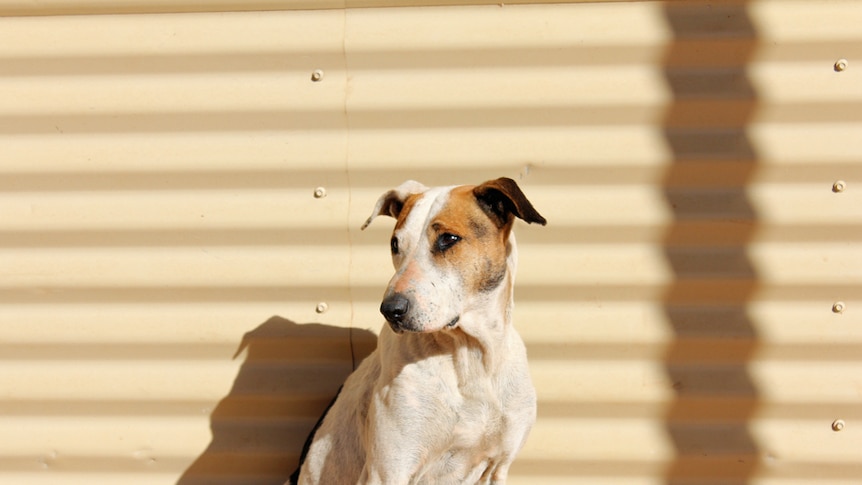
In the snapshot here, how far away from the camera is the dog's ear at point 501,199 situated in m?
3.03

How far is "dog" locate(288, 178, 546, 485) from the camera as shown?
300 centimetres

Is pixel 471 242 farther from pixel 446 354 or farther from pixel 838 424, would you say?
pixel 838 424

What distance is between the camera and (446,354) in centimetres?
323

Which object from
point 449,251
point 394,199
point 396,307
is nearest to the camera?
point 396,307

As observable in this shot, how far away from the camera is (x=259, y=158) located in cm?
398

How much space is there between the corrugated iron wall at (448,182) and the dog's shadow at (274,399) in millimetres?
14

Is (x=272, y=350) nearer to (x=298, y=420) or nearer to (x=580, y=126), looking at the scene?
(x=298, y=420)

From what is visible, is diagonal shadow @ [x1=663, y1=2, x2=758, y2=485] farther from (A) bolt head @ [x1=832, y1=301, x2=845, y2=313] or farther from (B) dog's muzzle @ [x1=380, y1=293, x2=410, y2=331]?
(B) dog's muzzle @ [x1=380, y1=293, x2=410, y2=331]

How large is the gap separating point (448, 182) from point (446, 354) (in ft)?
3.28

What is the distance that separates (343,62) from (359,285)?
3.45 feet

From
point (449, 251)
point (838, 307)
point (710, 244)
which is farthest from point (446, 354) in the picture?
point (838, 307)

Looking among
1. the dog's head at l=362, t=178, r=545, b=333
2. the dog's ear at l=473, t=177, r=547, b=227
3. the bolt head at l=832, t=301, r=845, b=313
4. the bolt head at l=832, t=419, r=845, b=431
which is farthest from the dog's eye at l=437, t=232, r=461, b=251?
the bolt head at l=832, t=419, r=845, b=431

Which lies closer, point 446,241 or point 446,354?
point 446,241

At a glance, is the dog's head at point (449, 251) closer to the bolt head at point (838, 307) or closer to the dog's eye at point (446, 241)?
the dog's eye at point (446, 241)
